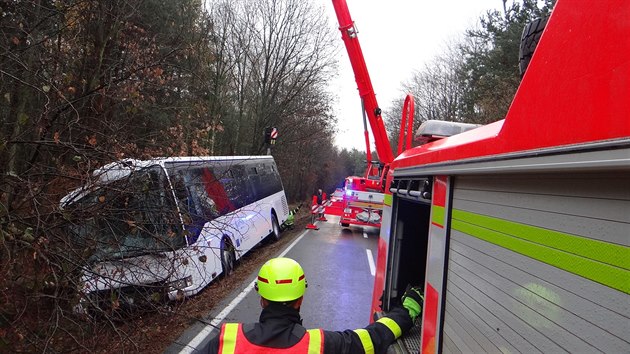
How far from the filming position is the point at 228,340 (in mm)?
1947

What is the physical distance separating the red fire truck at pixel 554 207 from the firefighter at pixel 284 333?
46 cm

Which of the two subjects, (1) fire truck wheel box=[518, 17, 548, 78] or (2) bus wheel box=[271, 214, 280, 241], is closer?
(1) fire truck wheel box=[518, 17, 548, 78]

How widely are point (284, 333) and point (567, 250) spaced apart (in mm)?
1206

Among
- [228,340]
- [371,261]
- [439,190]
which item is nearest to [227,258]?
[371,261]

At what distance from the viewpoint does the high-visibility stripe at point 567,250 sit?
104 cm

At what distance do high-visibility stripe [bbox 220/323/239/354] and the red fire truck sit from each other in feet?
3.34

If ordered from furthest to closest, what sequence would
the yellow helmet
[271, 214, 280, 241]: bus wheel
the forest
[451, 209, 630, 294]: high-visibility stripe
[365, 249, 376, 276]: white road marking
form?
1. [271, 214, 280, 241]: bus wheel
2. [365, 249, 376, 276]: white road marking
3. the forest
4. the yellow helmet
5. [451, 209, 630, 294]: high-visibility stripe

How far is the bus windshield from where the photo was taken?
13.4ft

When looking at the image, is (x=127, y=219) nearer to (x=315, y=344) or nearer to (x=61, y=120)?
(x=61, y=120)

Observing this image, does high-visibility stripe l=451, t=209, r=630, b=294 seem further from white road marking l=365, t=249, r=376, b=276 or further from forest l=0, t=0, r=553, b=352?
white road marking l=365, t=249, r=376, b=276

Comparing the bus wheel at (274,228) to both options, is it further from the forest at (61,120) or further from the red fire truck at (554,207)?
the red fire truck at (554,207)

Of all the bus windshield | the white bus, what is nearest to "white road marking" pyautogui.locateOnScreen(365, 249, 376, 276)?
the white bus

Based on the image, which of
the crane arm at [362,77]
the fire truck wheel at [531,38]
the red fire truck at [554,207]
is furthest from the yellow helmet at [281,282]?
the crane arm at [362,77]

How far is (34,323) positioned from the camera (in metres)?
3.68
